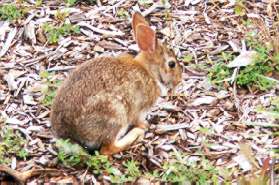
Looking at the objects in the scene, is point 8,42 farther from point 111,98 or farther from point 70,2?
point 111,98

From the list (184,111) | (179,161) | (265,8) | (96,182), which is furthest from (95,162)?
(265,8)

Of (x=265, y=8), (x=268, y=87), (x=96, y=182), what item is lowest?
(x=96, y=182)

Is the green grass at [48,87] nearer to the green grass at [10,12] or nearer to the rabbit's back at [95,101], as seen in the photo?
the rabbit's back at [95,101]

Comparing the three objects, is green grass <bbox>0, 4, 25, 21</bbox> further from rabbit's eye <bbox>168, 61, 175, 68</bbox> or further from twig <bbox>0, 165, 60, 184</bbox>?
twig <bbox>0, 165, 60, 184</bbox>

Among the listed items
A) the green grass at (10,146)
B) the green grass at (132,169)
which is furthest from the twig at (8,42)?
the green grass at (132,169)

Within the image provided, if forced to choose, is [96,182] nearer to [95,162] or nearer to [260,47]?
[95,162]

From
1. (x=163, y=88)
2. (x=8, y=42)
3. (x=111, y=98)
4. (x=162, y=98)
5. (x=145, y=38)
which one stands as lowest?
(x=162, y=98)

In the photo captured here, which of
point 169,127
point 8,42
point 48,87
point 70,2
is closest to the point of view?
point 169,127

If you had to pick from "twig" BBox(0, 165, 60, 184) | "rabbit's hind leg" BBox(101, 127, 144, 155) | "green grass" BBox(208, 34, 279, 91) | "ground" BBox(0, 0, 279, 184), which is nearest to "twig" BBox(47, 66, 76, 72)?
"ground" BBox(0, 0, 279, 184)

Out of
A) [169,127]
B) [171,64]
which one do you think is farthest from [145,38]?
[169,127]
